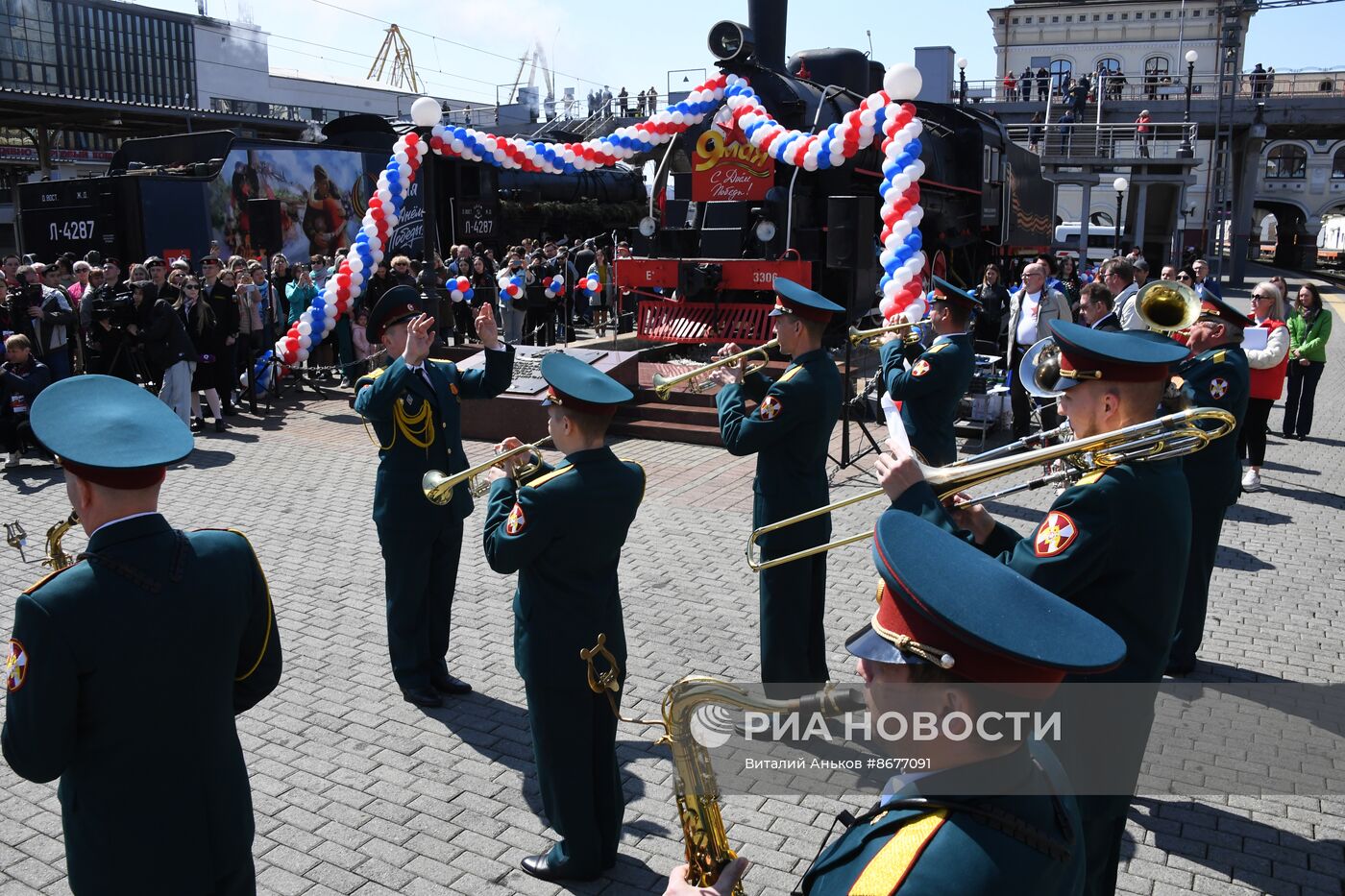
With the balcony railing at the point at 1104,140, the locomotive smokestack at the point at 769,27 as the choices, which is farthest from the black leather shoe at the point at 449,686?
the balcony railing at the point at 1104,140

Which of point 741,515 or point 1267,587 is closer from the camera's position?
point 1267,587

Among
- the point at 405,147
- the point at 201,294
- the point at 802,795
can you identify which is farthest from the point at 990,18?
the point at 802,795

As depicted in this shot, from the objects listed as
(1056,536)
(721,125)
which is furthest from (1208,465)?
(721,125)

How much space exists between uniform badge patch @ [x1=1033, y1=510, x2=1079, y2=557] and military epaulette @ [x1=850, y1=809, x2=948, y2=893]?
5.05ft

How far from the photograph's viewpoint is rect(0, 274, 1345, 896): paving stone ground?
4.14 meters

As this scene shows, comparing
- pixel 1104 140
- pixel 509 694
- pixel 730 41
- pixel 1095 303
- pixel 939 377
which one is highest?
pixel 1104 140

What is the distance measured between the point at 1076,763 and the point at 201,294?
1210 centimetres

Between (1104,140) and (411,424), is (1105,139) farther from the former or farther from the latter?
(411,424)

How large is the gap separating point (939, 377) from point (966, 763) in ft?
16.1

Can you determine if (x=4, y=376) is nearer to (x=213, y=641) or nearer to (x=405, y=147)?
(x=405, y=147)

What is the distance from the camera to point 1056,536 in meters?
3.06

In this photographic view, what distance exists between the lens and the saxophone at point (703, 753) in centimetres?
205

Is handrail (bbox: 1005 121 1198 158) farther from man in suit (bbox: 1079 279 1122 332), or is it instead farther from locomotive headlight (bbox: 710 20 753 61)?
man in suit (bbox: 1079 279 1122 332)

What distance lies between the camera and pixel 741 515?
9.08 meters
